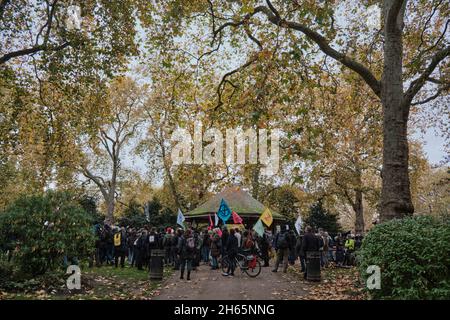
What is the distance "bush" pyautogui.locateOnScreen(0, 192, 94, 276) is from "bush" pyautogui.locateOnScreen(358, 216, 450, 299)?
27.8 feet

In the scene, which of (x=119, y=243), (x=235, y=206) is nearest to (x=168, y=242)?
(x=119, y=243)

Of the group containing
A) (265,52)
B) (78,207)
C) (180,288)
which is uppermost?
(265,52)

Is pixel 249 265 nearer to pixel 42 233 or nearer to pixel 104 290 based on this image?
pixel 104 290

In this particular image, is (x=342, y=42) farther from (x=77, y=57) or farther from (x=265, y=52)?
(x=77, y=57)

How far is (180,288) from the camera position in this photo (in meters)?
12.7

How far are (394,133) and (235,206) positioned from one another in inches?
703

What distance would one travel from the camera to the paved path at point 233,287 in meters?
11.1

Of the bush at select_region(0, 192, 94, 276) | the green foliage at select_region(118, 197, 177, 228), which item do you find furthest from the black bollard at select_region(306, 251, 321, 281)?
the green foliage at select_region(118, 197, 177, 228)

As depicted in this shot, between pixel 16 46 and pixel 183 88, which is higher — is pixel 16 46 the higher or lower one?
the higher one

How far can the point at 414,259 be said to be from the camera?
791 centimetres

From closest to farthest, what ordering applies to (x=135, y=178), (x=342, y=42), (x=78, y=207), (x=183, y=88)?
(x=78, y=207) → (x=342, y=42) → (x=183, y=88) → (x=135, y=178)

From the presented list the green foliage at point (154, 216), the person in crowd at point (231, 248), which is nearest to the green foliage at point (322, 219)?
the green foliage at point (154, 216)

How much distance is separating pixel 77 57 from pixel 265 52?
7441 mm
